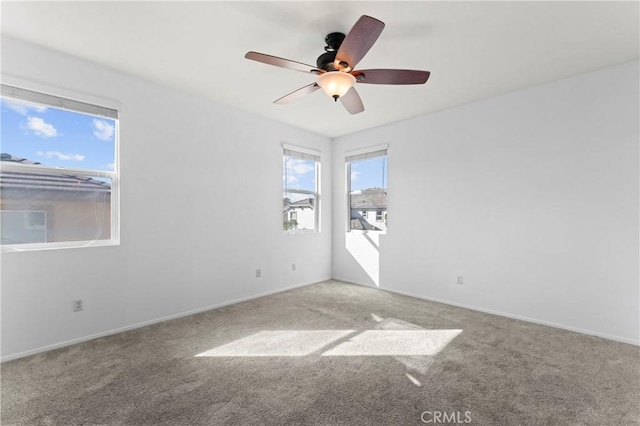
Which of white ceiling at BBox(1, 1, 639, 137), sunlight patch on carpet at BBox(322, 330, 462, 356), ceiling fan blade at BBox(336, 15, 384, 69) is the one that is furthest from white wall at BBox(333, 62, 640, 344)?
ceiling fan blade at BBox(336, 15, 384, 69)

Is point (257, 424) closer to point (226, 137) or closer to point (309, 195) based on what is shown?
point (226, 137)

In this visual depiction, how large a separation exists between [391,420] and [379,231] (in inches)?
127

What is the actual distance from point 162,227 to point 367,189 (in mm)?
3109

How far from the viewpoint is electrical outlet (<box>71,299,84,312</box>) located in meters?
2.68

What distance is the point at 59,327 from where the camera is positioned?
260 cm

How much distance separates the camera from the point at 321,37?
2.34 m

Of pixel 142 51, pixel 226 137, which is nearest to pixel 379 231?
pixel 226 137

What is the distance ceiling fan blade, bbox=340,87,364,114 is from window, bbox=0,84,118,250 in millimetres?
2291

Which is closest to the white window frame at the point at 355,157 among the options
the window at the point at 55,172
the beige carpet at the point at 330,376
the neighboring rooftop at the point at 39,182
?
the beige carpet at the point at 330,376

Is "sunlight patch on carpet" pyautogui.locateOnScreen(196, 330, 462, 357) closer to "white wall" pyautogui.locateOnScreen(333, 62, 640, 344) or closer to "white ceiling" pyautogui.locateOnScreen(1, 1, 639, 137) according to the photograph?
"white wall" pyautogui.locateOnScreen(333, 62, 640, 344)

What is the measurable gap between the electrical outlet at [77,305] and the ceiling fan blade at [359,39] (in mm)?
3069

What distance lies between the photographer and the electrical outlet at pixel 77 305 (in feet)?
8.78

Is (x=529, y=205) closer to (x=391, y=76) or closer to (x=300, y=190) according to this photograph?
(x=391, y=76)

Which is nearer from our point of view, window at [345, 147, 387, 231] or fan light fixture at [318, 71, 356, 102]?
fan light fixture at [318, 71, 356, 102]
